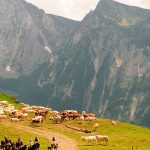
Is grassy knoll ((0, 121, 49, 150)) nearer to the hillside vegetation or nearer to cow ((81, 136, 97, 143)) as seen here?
the hillside vegetation

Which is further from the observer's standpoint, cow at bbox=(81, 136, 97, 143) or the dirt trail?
cow at bbox=(81, 136, 97, 143)

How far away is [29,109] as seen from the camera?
113812 millimetres

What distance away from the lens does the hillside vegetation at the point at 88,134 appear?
227 feet

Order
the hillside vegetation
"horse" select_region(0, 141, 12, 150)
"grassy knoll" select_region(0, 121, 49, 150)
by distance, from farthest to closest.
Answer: "grassy knoll" select_region(0, 121, 49, 150) → the hillside vegetation → "horse" select_region(0, 141, 12, 150)

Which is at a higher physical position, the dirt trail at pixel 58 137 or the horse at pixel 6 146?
the horse at pixel 6 146

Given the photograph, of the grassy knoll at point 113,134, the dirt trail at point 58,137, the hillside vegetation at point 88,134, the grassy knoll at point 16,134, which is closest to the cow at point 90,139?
the hillside vegetation at point 88,134

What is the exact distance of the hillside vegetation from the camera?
69.2 metres

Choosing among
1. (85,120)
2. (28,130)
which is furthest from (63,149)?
(85,120)

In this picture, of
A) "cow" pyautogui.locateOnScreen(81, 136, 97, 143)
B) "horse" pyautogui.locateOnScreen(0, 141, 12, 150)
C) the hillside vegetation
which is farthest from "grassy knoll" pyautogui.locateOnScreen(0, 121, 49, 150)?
"horse" pyautogui.locateOnScreen(0, 141, 12, 150)

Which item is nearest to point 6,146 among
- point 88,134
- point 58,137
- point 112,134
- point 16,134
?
point 16,134

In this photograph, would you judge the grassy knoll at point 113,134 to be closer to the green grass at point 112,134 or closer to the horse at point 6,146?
the green grass at point 112,134

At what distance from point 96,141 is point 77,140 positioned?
392 cm

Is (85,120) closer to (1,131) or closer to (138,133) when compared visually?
(138,133)

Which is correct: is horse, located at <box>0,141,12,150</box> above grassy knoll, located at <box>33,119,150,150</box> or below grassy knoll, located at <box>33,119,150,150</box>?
above
